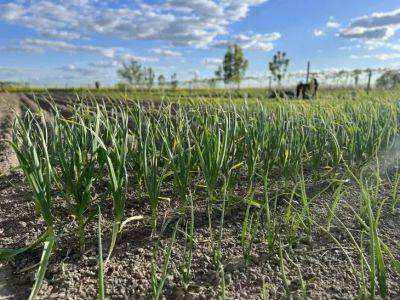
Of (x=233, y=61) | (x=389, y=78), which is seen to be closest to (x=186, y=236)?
(x=389, y=78)

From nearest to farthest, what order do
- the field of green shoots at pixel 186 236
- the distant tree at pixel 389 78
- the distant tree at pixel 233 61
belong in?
1. the field of green shoots at pixel 186 236
2. the distant tree at pixel 389 78
3. the distant tree at pixel 233 61

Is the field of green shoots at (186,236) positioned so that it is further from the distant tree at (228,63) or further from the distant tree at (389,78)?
the distant tree at (228,63)

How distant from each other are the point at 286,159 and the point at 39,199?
53.4 inches

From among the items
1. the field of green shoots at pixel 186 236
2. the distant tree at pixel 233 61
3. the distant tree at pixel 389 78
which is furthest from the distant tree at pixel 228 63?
the field of green shoots at pixel 186 236

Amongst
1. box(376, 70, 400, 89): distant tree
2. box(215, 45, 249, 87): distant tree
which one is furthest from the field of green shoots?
box(215, 45, 249, 87): distant tree

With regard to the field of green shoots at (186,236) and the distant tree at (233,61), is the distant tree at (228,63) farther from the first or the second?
the field of green shoots at (186,236)

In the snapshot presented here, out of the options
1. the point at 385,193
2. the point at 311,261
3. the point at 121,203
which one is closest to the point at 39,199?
the point at 121,203

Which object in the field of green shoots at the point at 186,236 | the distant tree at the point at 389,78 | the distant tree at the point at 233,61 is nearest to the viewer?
the field of green shoots at the point at 186,236

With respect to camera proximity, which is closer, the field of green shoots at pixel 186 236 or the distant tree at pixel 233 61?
the field of green shoots at pixel 186 236

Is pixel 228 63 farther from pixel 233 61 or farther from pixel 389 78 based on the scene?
pixel 389 78

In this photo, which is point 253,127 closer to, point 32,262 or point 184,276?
point 184,276

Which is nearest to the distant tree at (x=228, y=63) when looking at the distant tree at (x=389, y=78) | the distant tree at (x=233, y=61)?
the distant tree at (x=233, y=61)

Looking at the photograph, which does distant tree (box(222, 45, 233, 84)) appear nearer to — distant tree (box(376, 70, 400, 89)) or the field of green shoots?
distant tree (box(376, 70, 400, 89))

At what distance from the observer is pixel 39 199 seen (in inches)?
54.9
